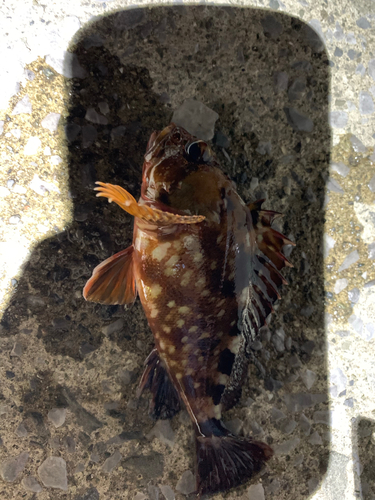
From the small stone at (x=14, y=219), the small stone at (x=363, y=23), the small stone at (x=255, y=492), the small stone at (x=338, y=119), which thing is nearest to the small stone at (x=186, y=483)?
the small stone at (x=255, y=492)

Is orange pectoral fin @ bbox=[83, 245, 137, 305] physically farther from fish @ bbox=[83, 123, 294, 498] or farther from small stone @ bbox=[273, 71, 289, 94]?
small stone @ bbox=[273, 71, 289, 94]

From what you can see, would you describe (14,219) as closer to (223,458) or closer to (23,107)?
(23,107)

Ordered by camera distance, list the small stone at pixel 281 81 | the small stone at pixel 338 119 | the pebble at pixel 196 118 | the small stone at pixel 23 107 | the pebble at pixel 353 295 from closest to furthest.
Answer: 1. the small stone at pixel 23 107
2. the pebble at pixel 196 118
3. the small stone at pixel 281 81
4. the small stone at pixel 338 119
5. the pebble at pixel 353 295

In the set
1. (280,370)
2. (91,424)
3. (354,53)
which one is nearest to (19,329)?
(91,424)

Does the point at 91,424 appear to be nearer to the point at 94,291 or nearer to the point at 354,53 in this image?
the point at 94,291

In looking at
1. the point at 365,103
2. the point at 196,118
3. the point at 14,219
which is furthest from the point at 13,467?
the point at 365,103

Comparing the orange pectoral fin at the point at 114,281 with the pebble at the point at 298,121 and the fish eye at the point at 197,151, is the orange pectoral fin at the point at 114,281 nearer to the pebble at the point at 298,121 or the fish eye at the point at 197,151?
the fish eye at the point at 197,151

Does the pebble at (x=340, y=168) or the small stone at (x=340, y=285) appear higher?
the pebble at (x=340, y=168)
